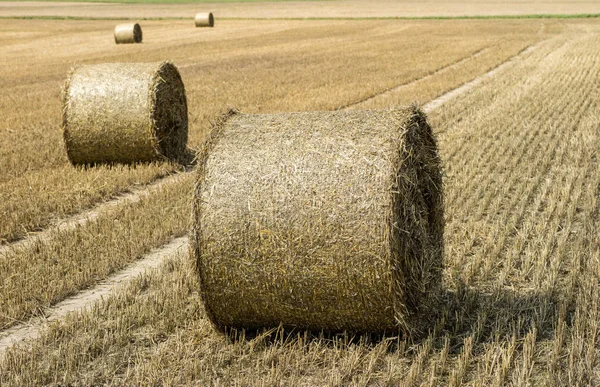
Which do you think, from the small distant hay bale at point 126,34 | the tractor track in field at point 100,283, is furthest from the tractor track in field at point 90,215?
the small distant hay bale at point 126,34

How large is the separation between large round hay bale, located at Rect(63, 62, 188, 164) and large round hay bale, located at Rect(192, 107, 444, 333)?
18.6 ft

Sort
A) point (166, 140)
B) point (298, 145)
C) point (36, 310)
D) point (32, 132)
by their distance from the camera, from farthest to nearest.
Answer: point (32, 132) < point (166, 140) < point (36, 310) < point (298, 145)

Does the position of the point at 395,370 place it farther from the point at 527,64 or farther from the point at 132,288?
the point at 527,64

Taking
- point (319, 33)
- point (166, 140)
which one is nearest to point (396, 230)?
point (166, 140)

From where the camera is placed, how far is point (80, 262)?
7.29m

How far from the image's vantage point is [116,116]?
11.1m

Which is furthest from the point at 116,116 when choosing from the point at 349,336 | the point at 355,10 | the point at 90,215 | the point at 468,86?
the point at 355,10

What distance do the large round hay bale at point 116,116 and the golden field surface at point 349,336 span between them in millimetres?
310

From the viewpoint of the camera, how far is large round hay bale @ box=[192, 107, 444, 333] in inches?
203

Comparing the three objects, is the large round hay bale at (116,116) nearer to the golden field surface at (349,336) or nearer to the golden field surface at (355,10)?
the golden field surface at (349,336)

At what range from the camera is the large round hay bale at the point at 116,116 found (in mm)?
11078

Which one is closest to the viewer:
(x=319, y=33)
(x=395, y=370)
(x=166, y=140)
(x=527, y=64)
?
(x=395, y=370)

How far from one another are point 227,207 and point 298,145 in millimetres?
668

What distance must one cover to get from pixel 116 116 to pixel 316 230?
662 centimetres
